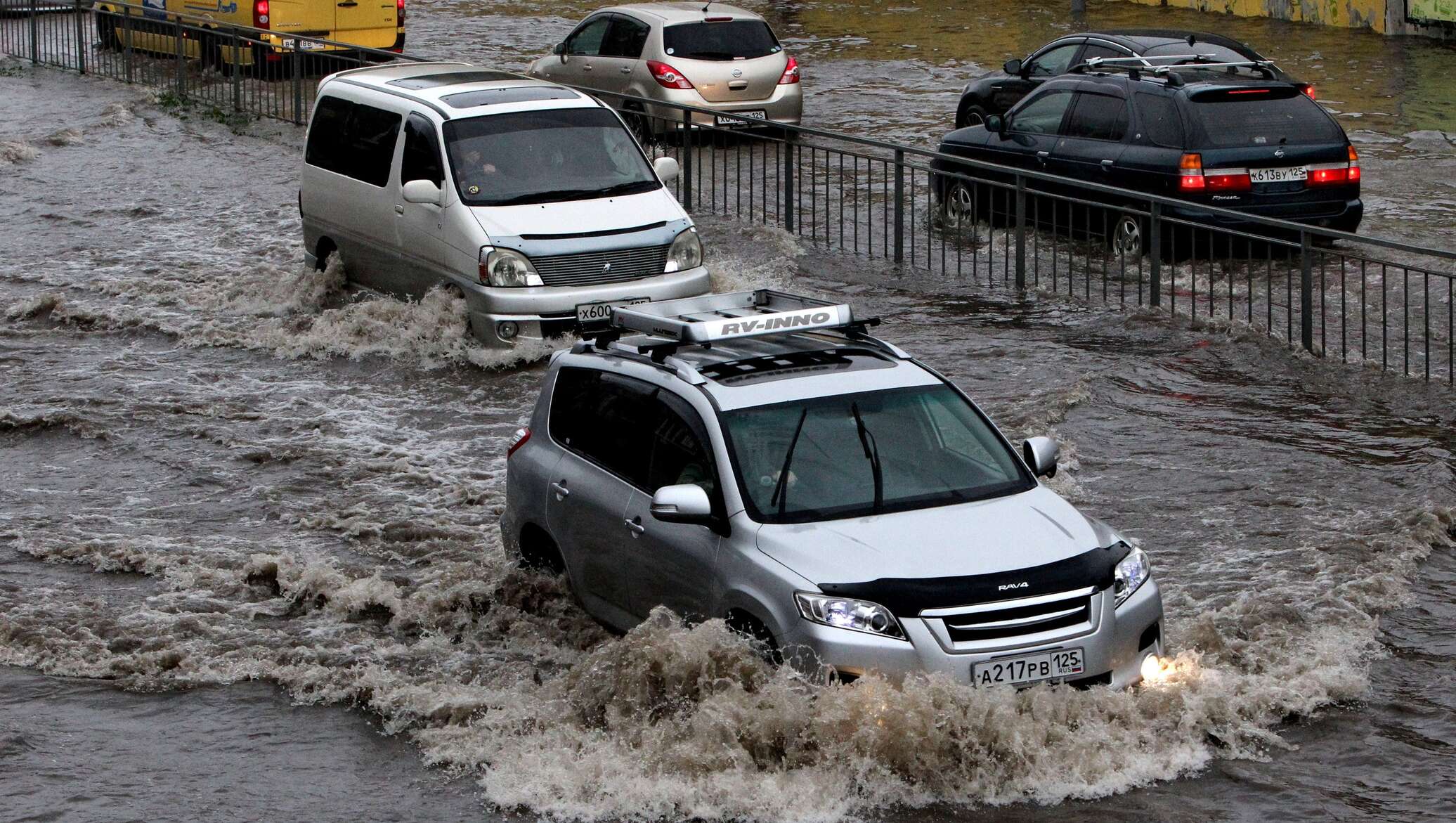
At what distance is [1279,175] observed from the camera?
590 inches

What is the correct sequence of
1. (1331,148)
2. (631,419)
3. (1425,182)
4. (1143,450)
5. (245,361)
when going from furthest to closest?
(1425,182), (1331,148), (245,361), (1143,450), (631,419)

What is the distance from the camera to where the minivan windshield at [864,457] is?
7258 mm

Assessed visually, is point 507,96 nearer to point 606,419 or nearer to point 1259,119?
point 1259,119

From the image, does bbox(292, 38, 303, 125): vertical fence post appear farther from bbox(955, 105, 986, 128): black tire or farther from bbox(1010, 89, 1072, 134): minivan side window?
bbox(1010, 89, 1072, 134): minivan side window

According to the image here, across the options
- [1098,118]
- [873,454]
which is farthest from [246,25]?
[873,454]

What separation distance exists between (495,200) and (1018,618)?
7.59 m

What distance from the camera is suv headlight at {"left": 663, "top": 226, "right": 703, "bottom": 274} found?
13.5 metres

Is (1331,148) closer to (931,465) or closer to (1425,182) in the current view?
(1425,182)

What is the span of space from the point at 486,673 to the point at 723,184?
1035 centimetres

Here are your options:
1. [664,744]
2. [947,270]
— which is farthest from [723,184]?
[664,744]

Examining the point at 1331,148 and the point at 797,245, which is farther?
the point at 797,245

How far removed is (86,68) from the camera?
91.8ft

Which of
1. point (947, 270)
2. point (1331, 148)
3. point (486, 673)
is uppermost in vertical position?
point (1331, 148)

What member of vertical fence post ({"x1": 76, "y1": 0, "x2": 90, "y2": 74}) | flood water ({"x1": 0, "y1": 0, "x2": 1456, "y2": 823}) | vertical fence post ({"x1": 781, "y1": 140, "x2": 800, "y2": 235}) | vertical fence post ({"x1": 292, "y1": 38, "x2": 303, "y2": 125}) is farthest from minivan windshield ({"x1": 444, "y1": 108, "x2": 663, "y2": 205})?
vertical fence post ({"x1": 76, "y1": 0, "x2": 90, "y2": 74})
